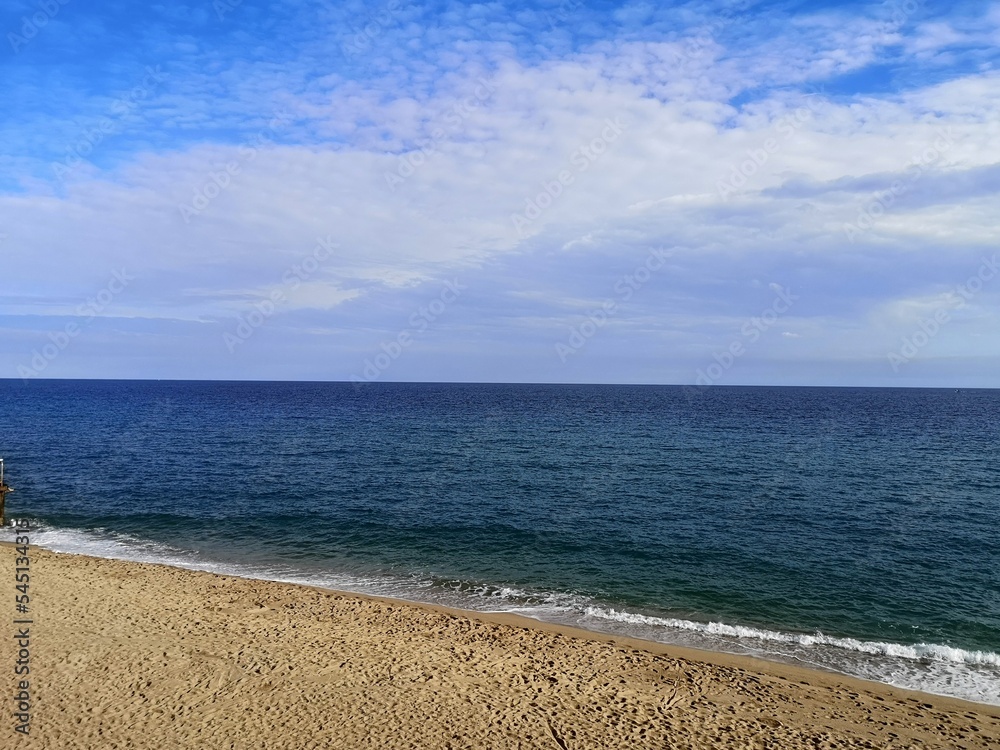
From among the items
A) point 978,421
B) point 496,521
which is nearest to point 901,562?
point 496,521

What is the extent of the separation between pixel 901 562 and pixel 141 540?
35.4 metres

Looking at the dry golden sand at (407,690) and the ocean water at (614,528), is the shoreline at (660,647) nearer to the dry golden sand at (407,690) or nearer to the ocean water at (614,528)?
the dry golden sand at (407,690)

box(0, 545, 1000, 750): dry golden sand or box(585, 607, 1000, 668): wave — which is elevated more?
box(0, 545, 1000, 750): dry golden sand

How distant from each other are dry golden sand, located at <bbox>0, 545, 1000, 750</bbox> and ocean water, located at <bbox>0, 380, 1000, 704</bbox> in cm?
252

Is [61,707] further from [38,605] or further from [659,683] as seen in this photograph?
[659,683]

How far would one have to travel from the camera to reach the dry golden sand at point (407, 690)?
12.1m

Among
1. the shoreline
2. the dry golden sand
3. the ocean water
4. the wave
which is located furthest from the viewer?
the ocean water

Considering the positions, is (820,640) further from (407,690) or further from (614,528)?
(407,690)

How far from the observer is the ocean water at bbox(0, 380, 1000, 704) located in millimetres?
19375

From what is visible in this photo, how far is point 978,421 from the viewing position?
9412 cm

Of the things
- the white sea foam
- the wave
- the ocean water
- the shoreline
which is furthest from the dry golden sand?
the ocean water

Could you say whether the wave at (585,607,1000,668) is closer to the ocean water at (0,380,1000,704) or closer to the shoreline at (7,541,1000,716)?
the ocean water at (0,380,1000,704)

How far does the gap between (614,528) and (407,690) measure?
1811 cm

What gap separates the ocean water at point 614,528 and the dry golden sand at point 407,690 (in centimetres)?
252
